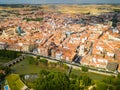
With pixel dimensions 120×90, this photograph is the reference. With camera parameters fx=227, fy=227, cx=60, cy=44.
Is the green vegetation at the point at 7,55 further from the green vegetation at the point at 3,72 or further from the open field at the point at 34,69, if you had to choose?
the green vegetation at the point at 3,72

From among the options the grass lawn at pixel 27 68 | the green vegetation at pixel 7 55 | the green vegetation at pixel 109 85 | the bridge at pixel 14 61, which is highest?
the green vegetation at pixel 109 85

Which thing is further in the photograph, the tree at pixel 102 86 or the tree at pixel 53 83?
the tree at pixel 53 83

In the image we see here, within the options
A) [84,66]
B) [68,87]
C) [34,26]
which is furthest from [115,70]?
[34,26]

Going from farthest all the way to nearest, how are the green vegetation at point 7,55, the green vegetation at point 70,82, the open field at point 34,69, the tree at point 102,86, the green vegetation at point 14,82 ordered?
1. the green vegetation at point 7,55
2. the open field at point 34,69
3. the green vegetation at point 14,82
4. the green vegetation at point 70,82
5. the tree at point 102,86

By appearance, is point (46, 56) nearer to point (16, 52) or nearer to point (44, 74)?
point (16, 52)

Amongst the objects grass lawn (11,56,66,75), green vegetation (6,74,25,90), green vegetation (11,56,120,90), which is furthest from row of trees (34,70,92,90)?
grass lawn (11,56,66,75)

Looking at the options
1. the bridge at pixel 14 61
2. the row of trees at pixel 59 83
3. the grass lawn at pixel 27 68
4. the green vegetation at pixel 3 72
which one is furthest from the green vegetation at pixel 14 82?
the bridge at pixel 14 61

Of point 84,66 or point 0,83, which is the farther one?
point 84,66

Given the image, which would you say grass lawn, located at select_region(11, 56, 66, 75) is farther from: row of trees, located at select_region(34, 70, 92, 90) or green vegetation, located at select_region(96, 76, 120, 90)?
green vegetation, located at select_region(96, 76, 120, 90)
